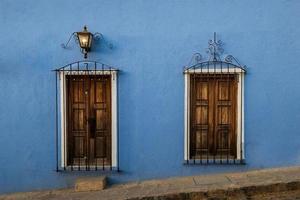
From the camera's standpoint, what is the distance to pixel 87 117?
22.5 ft

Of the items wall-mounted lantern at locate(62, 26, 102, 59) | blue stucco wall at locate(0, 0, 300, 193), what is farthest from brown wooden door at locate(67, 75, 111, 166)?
wall-mounted lantern at locate(62, 26, 102, 59)

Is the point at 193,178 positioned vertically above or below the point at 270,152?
below

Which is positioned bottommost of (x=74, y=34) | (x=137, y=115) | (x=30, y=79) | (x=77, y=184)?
(x=77, y=184)

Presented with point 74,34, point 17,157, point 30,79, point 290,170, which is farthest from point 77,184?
point 290,170

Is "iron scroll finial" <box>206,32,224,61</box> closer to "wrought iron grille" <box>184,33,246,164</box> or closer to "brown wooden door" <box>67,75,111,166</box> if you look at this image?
"wrought iron grille" <box>184,33,246,164</box>

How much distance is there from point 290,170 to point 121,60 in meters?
3.28

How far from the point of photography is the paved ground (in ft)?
19.5

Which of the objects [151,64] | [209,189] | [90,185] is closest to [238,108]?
[209,189]

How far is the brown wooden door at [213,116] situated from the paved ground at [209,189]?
0.44 m

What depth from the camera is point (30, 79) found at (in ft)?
22.0

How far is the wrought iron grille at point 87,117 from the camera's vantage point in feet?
21.9

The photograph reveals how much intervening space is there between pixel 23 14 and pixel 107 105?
2.01 m

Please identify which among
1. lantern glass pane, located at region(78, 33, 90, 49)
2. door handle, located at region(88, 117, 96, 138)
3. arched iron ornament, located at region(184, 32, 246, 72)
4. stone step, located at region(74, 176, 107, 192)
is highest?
lantern glass pane, located at region(78, 33, 90, 49)

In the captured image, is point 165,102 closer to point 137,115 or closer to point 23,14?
point 137,115
